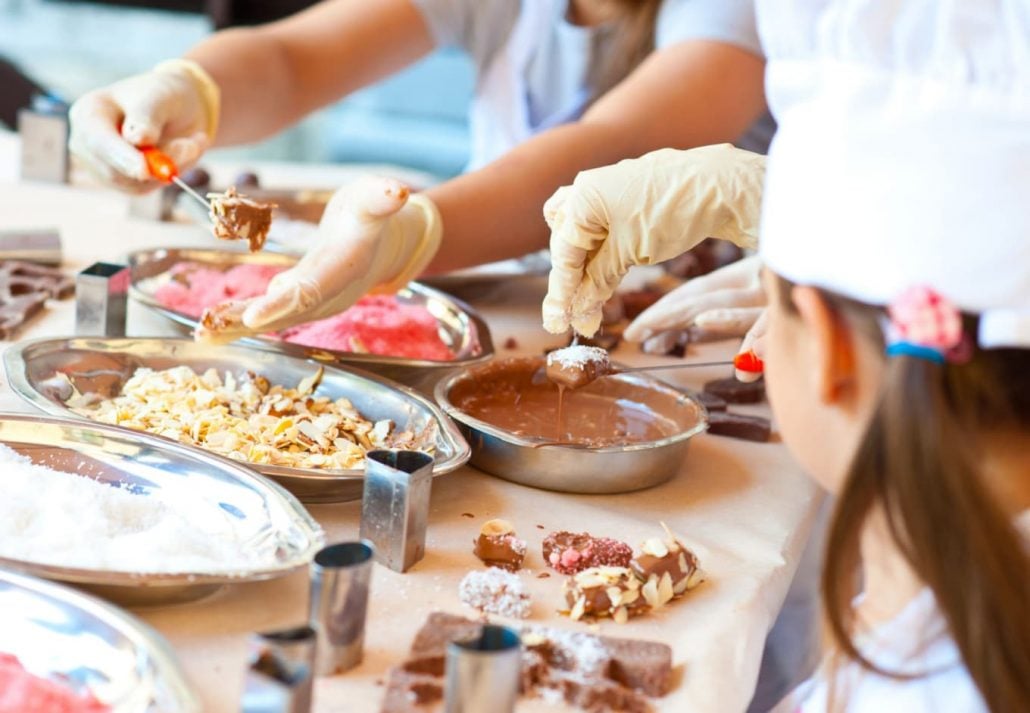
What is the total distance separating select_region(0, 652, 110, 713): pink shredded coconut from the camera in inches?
33.3

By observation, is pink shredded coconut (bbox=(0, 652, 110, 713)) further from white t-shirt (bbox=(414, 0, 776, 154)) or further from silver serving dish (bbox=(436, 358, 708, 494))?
white t-shirt (bbox=(414, 0, 776, 154))

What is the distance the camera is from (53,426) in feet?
4.02

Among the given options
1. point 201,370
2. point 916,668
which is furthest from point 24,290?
point 916,668

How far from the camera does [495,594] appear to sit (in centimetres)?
111

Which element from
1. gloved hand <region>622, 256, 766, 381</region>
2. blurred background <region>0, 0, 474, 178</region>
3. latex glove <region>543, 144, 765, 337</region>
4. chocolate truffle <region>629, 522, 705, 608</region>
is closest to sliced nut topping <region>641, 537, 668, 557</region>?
chocolate truffle <region>629, 522, 705, 608</region>

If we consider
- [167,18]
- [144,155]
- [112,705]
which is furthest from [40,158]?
[167,18]

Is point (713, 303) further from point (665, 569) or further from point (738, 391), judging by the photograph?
point (665, 569)

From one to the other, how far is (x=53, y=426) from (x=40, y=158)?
1613 millimetres

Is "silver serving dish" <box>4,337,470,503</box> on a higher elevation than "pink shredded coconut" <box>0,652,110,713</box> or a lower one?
lower

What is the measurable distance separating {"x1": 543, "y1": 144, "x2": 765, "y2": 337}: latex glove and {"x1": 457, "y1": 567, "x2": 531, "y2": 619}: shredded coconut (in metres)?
0.39

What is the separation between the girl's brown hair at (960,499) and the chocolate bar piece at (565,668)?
0.24 m

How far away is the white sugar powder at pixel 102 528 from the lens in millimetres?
1000

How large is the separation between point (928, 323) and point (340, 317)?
1128 mm

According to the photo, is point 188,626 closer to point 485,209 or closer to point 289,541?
point 289,541
